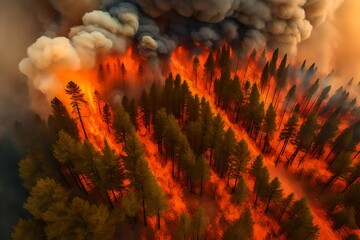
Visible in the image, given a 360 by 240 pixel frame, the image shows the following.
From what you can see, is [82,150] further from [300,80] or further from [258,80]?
[300,80]

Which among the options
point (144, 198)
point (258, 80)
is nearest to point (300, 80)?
point (258, 80)

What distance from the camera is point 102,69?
231ft

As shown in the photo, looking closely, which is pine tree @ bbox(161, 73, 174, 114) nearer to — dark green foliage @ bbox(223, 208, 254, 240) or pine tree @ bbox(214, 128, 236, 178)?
pine tree @ bbox(214, 128, 236, 178)

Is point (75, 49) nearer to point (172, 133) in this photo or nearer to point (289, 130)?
point (172, 133)

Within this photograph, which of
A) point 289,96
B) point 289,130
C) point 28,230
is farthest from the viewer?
point 289,96

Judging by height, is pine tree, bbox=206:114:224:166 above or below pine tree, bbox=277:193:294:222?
above

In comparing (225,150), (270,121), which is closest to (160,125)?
(225,150)

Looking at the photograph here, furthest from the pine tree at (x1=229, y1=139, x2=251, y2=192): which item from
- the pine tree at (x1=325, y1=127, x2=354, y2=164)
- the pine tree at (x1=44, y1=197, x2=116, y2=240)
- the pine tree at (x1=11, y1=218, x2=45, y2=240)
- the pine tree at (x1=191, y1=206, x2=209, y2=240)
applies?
the pine tree at (x1=11, y1=218, x2=45, y2=240)

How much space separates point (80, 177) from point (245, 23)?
58363mm

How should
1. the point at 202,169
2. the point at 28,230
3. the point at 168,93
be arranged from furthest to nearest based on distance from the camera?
the point at 168,93, the point at 202,169, the point at 28,230

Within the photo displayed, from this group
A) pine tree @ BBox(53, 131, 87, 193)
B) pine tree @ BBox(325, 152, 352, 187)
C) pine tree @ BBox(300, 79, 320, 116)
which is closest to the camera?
pine tree @ BBox(53, 131, 87, 193)

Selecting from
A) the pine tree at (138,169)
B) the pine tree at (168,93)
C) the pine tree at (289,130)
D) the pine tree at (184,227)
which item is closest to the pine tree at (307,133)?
the pine tree at (289,130)

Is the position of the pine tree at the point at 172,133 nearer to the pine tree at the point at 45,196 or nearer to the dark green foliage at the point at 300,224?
the pine tree at the point at 45,196

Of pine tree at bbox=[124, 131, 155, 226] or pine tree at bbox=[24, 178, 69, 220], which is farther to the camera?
pine tree at bbox=[124, 131, 155, 226]
